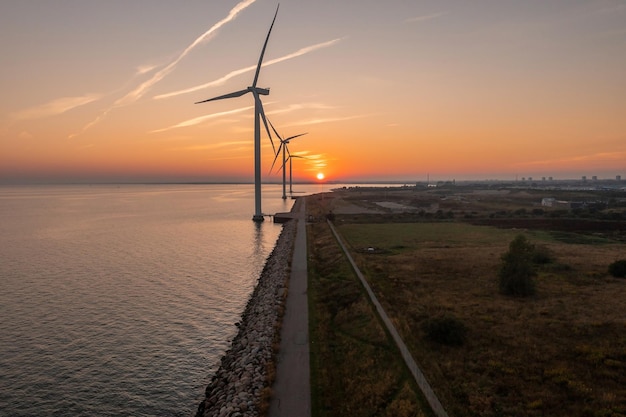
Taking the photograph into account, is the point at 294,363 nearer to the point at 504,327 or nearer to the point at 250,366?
the point at 250,366

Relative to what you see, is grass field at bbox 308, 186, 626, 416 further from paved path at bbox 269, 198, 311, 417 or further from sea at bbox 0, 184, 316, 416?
sea at bbox 0, 184, 316, 416

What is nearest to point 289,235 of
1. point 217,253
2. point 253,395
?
point 217,253

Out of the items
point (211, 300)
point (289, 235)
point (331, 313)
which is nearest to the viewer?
point (331, 313)

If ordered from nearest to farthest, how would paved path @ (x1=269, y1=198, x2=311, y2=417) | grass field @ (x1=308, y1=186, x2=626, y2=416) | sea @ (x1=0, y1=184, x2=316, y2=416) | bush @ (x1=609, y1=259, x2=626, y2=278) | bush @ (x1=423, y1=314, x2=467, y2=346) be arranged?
paved path @ (x1=269, y1=198, x2=311, y2=417), grass field @ (x1=308, y1=186, x2=626, y2=416), sea @ (x1=0, y1=184, x2=316, y2=416), bush @ (x1=423, y1=314, x2=467, y2=346), bush @ (x1=609, y1=259, x2=626, y2=278)

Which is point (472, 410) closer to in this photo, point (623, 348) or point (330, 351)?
point (330, 351)

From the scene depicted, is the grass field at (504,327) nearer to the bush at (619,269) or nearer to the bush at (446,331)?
the bush at (446,331)

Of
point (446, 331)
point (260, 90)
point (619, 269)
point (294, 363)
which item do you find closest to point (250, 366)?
point (294, 363)

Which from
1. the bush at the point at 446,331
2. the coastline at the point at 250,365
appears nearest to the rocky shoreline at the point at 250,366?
the coastline at the point at 250,365

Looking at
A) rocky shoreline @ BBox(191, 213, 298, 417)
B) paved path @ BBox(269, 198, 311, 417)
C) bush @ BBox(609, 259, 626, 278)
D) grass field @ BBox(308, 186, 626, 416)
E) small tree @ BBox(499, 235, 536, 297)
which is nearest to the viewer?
paved path @ BBox(269, 198, 311, 417)

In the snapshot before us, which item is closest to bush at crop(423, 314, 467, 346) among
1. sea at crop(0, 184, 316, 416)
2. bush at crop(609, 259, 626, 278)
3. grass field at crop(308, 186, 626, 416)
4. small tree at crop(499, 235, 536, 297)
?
grass field at crop(308, 186, 626, 416)
